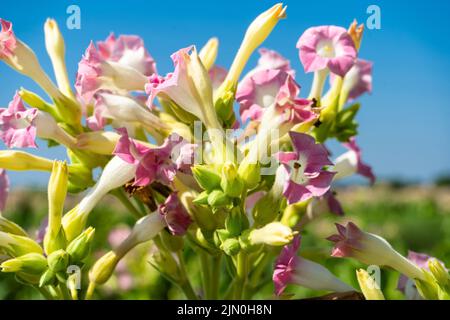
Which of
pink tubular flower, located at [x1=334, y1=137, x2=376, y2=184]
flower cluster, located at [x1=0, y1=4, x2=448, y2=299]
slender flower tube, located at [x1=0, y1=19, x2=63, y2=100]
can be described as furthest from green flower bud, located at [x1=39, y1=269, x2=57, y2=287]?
pink tubular flower, located at [x1=334, y1=137, x2=376, y2=184]

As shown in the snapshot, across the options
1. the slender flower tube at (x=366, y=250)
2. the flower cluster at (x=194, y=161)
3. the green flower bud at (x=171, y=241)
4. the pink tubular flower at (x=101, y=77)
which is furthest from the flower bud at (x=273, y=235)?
the pink tubular flower at (x=101, y=77)

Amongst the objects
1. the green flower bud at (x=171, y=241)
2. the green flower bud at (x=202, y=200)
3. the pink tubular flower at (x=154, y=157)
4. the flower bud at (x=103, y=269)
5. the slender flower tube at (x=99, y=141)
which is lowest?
the flower bud at (x=103, y=269)

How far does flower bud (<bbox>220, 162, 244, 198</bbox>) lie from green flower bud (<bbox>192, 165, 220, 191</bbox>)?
11 mm

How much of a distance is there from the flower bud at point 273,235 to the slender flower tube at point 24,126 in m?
0.35

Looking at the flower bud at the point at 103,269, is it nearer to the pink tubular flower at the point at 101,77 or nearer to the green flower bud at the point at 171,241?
the green flower bud at the point at 171,241

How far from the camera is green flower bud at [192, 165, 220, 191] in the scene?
0.95m

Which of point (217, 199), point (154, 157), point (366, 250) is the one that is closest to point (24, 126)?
point (154, 157)

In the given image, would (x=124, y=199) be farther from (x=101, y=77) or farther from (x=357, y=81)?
(x=357, y=81)

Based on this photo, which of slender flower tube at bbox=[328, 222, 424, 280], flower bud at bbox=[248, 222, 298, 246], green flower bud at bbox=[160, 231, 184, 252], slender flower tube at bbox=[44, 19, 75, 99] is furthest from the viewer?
slender flower tube at bbox=[44, 19, 75, 99]

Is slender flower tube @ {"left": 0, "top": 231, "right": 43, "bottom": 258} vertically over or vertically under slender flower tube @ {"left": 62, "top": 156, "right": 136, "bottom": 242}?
under

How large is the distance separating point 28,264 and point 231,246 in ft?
0.98

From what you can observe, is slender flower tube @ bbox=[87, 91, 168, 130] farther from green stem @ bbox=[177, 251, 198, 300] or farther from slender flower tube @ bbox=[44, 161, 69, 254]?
green stem @ bbox=[177, 251, 198, 300]

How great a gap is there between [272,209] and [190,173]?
0.14 m

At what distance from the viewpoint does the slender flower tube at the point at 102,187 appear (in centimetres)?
105
